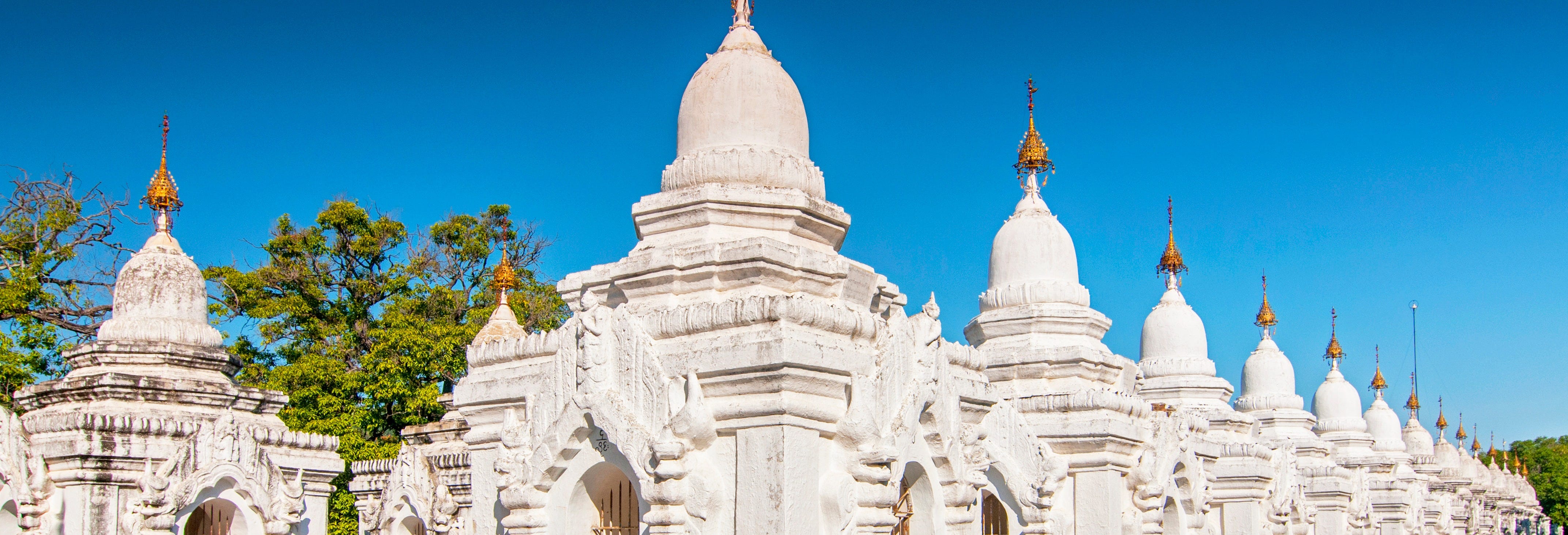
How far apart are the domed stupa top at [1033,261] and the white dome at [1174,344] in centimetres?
573

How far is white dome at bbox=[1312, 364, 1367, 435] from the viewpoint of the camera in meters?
32.6

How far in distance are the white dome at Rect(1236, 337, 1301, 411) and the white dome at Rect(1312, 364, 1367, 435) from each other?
5.02m

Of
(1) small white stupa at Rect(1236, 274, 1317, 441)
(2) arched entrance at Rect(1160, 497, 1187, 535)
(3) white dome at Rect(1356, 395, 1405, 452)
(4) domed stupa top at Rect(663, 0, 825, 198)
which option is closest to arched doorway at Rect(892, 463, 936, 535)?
(4) domed stupa top at Rect(663, 0, 825, 198)

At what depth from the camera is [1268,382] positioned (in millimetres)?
27922

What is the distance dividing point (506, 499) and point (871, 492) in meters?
2.93

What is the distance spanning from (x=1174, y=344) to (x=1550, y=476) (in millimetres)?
63938

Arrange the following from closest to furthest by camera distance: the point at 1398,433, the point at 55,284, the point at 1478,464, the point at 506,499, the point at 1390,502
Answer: the point at 506,499, the point at 55,284, the point at 1390,502, the point at 1398,433, the point at 1478,464

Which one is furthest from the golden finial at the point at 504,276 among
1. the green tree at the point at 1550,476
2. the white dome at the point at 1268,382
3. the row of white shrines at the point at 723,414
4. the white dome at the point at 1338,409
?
the green tree at the point at 1550,476

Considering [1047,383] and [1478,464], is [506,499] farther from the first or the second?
[1478,464]

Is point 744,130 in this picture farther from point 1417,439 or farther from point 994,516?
point 1417,439

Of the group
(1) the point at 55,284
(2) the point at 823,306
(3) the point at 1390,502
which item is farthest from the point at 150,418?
(3) the point at 1390,502

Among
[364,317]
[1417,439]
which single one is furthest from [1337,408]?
[364,317]

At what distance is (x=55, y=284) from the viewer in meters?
27.6

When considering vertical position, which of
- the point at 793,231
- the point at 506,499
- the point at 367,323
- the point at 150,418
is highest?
the point at 367,323
